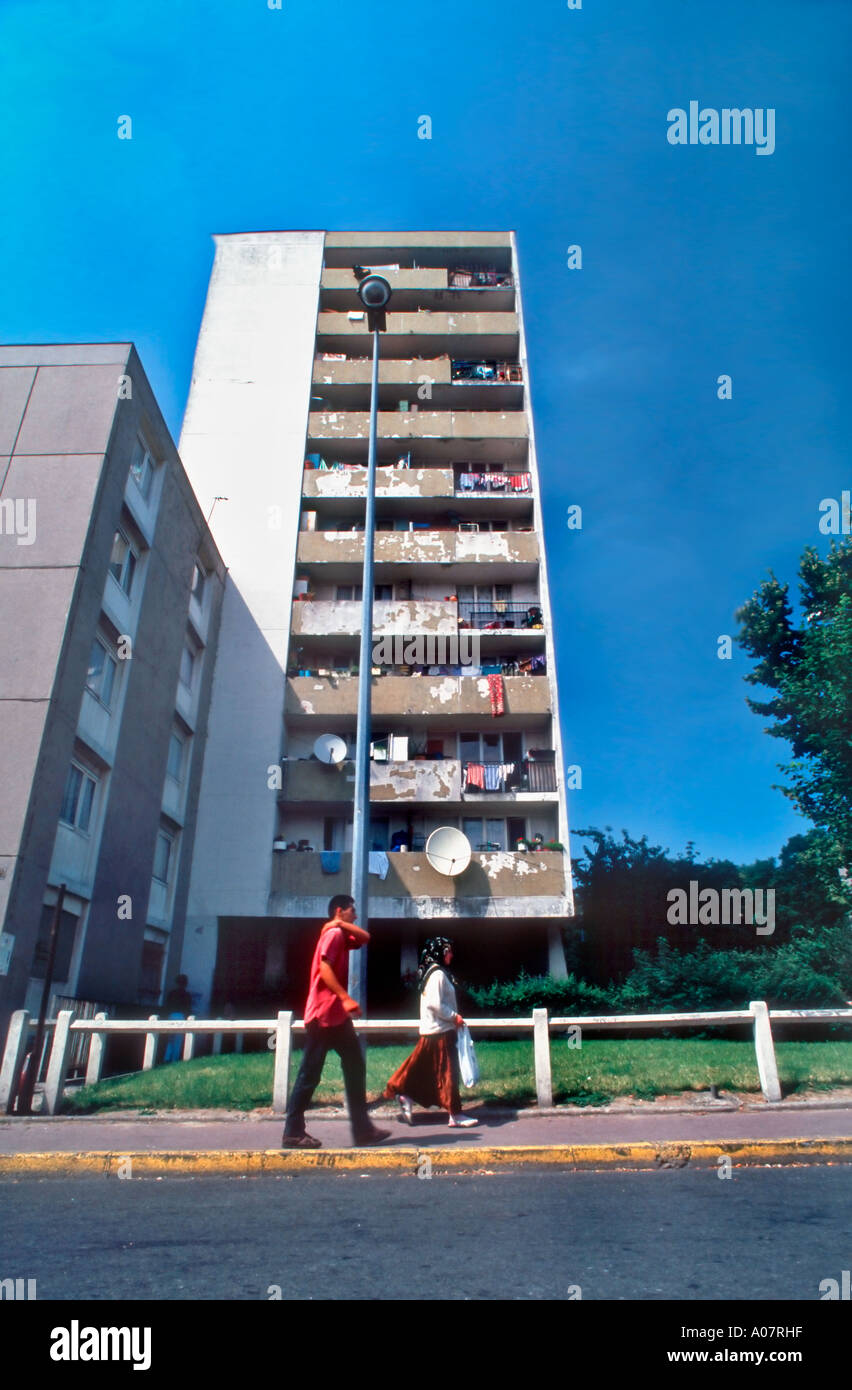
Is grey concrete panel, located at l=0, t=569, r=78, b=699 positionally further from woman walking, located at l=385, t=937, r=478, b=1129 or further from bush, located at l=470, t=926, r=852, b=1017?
bush, located at l=470, t=926, r=852, b=1017

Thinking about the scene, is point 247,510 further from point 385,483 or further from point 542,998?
point 542,998

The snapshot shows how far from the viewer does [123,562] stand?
17969 millimetres

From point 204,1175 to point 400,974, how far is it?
17.5m

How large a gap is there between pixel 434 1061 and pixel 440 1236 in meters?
3.56

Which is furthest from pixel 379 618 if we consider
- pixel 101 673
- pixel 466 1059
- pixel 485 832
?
pixel 466 1059

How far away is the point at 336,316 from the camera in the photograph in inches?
1207

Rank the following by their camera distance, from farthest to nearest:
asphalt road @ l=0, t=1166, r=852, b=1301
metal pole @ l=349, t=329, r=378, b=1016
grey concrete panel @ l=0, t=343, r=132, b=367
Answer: grey concrete panel @ l=0, t=343, r=132, b=367 < metal pole @ l=349, t=329, r=378, b=1016 < asphalt road @ l=0, t=1166, r=852, b=1301

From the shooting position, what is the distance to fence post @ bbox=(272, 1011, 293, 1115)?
25.6 ft

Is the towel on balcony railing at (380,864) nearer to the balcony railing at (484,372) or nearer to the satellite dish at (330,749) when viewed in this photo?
the satellite dish at (330,749)

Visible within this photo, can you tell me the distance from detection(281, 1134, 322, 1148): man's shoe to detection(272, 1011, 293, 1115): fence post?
1.81 m

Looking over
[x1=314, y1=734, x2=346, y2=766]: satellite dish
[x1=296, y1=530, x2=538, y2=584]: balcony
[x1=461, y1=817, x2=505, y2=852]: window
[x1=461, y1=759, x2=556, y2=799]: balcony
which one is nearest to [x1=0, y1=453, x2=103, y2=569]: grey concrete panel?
[x1=314, y1=734, x2=346, y2=766]: satellite dish

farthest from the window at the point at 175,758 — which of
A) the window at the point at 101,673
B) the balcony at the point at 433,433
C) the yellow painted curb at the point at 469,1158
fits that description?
the yellow painted curb at the point at 469,1158
